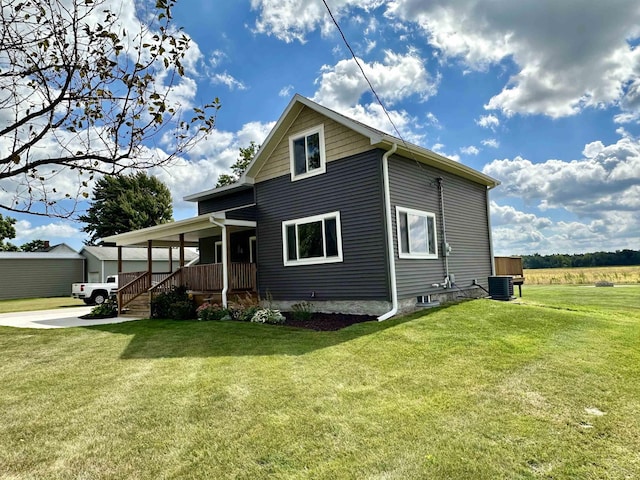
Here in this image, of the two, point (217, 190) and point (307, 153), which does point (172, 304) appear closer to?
point (217, 190)

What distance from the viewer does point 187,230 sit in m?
13.8

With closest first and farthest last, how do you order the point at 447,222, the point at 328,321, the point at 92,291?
the point at 328,321, the point at 447,222, the point at 92,291

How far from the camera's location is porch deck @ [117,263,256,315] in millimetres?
12750

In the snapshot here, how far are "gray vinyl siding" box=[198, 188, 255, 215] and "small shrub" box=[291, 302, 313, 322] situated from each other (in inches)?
186

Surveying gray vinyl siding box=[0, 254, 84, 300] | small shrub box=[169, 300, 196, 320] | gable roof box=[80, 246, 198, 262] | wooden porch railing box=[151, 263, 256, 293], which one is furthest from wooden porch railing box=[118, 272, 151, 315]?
gray vinyl siding box=[0, 254, 84, 300]

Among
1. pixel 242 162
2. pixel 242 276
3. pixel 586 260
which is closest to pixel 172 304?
pixel 242 276

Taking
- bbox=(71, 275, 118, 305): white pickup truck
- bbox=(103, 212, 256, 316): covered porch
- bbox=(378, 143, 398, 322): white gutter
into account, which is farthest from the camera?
bbox=(71, 275, 118, 305): white pickup truck

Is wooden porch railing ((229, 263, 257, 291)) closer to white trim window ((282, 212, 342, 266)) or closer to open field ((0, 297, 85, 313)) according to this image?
white trim window ((282, 212, 342, 266))

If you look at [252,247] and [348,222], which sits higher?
[348,222]

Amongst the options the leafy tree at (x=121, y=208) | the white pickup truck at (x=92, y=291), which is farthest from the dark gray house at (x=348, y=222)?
the leafy tree at (x=121, y=208)

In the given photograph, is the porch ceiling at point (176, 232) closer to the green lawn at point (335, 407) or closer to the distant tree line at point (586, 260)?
the green lawn at point (335, 407)

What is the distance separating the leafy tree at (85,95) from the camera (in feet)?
14.8

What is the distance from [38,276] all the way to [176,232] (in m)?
22.0

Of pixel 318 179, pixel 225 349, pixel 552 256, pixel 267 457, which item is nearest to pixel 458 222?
pixel 318 179
